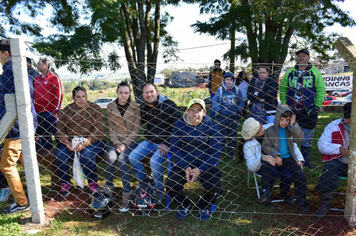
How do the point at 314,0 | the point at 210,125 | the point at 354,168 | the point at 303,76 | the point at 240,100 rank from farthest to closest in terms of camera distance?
the point at 314,0, the point at 240,100, the point at 303,76, the point at 210,125, the point at 354,168

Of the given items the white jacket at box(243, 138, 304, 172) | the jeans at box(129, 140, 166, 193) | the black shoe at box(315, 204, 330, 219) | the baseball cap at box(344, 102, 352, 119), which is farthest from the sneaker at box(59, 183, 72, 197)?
the baseball cap at box(344, 102, 352, 119)

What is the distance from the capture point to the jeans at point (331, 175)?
9.14ft

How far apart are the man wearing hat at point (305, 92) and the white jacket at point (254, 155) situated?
749 millimetres

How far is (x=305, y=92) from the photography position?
147 inches

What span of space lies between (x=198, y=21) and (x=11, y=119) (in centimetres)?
649

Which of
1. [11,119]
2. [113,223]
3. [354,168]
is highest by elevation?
[11,119]

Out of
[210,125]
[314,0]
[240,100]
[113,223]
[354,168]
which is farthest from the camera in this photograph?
[314,0]

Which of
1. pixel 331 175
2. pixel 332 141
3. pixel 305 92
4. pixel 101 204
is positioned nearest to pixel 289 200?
pixel 331 175

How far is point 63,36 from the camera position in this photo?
782 cm

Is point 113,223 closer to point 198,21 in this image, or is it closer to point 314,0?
point 314,0

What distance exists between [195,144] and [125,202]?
103cm

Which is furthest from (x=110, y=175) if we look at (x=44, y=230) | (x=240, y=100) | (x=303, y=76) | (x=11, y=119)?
(x=303, y=76)

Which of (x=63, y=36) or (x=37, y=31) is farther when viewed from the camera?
(x=37, y=31)

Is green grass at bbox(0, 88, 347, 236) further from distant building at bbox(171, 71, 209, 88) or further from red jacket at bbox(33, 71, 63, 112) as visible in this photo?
distant building at bbox(171, 71, 209, 88)
